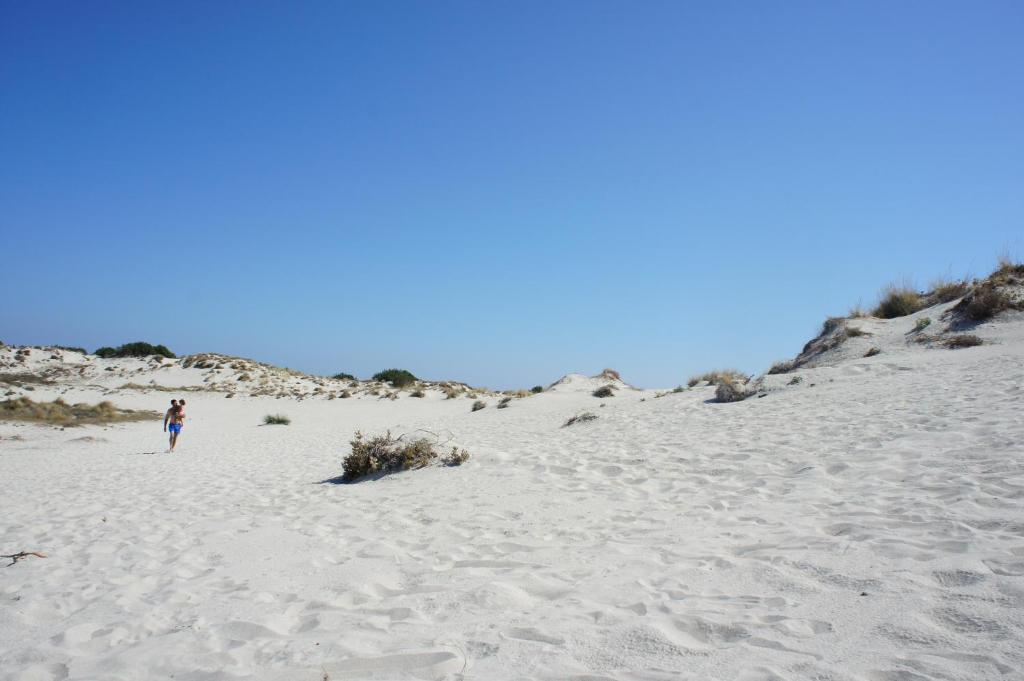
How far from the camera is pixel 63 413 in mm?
22250

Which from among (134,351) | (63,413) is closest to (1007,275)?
(63,413)

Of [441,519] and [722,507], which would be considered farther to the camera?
[441,519]

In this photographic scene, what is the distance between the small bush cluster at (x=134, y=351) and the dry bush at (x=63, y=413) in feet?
54.4

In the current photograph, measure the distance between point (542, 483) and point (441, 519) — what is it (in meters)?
1.85

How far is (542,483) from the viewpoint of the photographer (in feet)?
24.3

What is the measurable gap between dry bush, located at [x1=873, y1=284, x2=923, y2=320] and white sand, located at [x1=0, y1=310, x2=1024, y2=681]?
350 inches

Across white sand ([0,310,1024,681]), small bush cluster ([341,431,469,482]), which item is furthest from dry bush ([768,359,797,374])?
small bush cluster ([341,431,469,482])

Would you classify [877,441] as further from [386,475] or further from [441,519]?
[386,475]

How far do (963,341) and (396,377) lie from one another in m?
33.1

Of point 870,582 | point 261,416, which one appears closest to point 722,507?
point 870,582

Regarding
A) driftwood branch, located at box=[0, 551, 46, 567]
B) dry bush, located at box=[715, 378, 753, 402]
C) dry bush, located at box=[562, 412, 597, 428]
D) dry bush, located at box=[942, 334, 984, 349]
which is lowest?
driftwood branch, located at box=[0, 551, 46, 567]

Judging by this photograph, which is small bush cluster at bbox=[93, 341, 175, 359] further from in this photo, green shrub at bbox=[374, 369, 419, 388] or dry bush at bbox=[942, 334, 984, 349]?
dry bush at bbox=[942, 334, 984, 349]

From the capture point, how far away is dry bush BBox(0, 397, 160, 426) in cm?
2058

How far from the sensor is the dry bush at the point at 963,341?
13.0 meters
